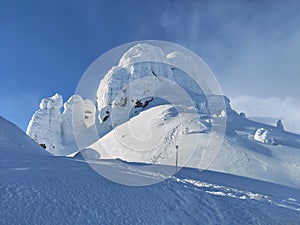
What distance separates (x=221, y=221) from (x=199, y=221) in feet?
2.51

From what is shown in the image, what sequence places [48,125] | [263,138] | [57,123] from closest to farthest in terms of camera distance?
[263,138] < [48,125] < [57,123]

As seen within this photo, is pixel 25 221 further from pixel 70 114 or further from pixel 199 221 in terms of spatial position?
pixel 70 114

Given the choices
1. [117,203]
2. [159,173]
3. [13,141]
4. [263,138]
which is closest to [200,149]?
[263,138]

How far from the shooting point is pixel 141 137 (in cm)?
3334

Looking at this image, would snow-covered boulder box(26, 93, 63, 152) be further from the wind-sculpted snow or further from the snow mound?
the wind-sculpted snow

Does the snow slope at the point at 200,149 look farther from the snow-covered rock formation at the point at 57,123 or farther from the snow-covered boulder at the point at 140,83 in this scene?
the snow-covered rock formation at the point at 57,123

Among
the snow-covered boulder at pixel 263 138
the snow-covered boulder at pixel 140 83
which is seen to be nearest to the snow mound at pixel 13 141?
the snow-covered boulder at pixel 263 138

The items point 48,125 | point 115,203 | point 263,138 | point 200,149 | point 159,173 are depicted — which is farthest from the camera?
point 48,125

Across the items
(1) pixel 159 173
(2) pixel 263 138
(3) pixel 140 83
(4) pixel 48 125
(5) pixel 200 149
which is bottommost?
(1) pixel 159 173

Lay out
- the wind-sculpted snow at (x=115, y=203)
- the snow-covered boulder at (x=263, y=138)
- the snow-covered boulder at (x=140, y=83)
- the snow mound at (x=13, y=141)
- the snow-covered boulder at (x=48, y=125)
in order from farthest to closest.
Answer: the snow-covered boulder at (x=48, y=125) → the snow-covered boulder at (x=140, y=83) → the snow-covered boulder at (x=263, y=138) → the snow mound at (x=13, y=141) → the wind-sculpted snow at (x=115, y=203)

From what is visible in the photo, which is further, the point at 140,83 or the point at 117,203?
the point at 140,83

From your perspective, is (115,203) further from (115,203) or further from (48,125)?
(48,125)

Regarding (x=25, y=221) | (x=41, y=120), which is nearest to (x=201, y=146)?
(x=25, y=221)

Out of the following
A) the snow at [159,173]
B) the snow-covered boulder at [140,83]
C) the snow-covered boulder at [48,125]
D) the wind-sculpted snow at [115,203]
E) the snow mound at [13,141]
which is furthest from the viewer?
the snow-covered boulder at [48,125]
